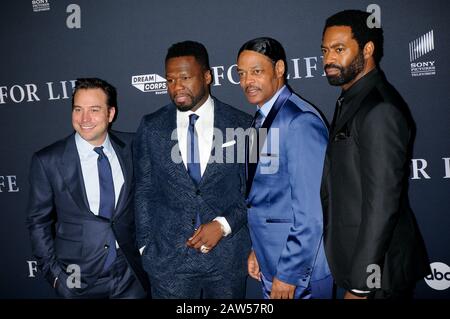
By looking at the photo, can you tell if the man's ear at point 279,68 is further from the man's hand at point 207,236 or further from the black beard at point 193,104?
the man's hand at point 207,236

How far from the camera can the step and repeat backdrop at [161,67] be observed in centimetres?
267

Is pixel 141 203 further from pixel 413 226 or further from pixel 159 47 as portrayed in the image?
pixel 413 226

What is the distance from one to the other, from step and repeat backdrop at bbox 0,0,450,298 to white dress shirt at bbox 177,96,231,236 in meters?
0.66

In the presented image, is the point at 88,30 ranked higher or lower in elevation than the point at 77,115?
higher

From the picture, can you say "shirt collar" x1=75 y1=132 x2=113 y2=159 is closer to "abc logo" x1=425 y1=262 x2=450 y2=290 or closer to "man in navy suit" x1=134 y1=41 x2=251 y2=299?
"man in navy suit" x1=134 y1=41 x2=251 y2=299

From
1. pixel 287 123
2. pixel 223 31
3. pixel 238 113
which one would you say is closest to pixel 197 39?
pixel 223 31

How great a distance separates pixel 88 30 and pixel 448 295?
354 cm

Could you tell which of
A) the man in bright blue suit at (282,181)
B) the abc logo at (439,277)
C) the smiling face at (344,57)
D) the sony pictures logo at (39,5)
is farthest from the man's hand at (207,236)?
the sony pictures logo at (39,5)

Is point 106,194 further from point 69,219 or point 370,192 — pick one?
point 370,192

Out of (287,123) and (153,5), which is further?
(153,5)

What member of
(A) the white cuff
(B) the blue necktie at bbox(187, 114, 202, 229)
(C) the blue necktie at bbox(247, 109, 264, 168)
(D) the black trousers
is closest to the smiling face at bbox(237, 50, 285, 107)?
(C) the blue necktie at bbox(247, 109, 264, 168)

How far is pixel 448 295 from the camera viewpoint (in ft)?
9.24

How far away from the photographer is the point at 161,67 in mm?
2898

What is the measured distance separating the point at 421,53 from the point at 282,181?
5.18ft
